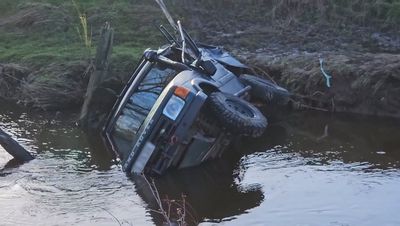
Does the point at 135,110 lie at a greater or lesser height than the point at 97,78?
greater

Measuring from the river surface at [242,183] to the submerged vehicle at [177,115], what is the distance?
349 mm

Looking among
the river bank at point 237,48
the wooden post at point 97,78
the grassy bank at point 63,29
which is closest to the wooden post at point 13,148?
the wooden post at point 97,78

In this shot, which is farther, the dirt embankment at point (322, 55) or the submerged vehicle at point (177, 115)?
the dirt embankment at point (322, 55)

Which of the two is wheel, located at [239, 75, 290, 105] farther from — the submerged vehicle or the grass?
the grass

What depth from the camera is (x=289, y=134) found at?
452 inches

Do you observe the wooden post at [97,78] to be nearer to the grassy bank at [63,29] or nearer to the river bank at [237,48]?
the river bank at [237,48]

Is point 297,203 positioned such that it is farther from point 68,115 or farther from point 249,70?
point 68,115

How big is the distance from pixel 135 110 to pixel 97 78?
2.15m

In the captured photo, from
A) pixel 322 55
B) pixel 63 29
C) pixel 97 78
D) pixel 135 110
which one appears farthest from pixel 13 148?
pixel 63 29

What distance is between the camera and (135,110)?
9.84 metres

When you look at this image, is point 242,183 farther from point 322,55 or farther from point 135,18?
point 135,18

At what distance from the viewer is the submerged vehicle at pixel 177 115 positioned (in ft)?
28.6

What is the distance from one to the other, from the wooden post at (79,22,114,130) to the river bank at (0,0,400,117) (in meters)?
1.11

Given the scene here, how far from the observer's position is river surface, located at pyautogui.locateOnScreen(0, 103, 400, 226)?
26.1 feet
